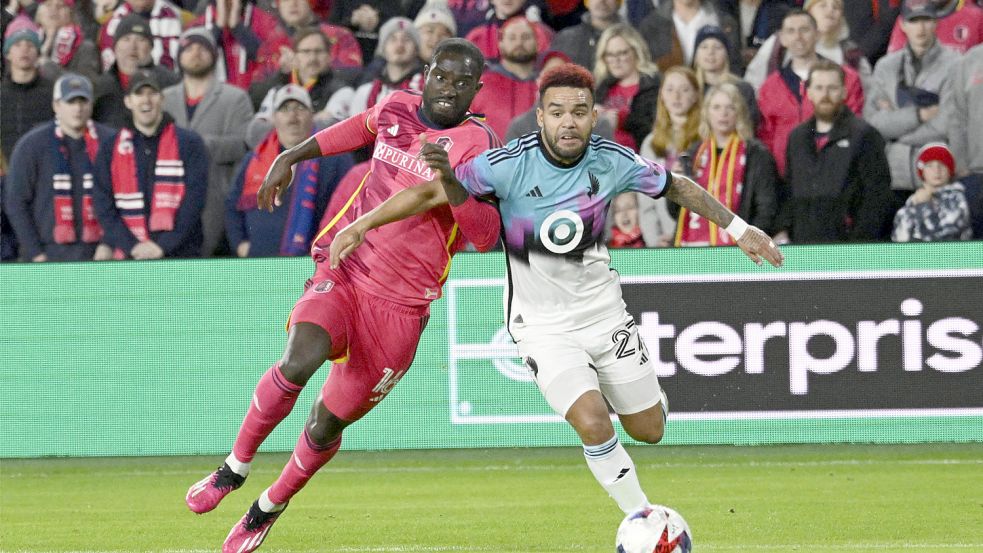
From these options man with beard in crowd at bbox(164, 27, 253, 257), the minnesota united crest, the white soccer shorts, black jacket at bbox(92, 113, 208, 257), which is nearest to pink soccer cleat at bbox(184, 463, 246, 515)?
the white soccer shorts

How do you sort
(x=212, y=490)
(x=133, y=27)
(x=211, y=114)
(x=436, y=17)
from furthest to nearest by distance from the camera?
1. (x=133, y=27)
2. (x=436, y=17)
3. (x=211, y=114)
4. (x=212, y=490)

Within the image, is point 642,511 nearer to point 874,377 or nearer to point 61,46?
point 874,377

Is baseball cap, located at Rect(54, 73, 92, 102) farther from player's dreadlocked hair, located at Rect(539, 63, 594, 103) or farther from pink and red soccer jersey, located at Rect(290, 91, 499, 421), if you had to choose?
player's dreadlocked hair, located at Rect(539, 63, 594, 103)

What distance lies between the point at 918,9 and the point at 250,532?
7.01 meters

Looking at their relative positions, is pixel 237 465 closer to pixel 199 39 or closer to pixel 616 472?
pixel 616 472

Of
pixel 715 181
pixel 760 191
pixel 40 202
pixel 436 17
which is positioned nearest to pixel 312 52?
pixel 436 17

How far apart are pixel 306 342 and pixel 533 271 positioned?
3.70 ft

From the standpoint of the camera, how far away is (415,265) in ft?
23.5

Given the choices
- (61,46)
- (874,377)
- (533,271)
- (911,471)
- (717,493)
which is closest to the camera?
(533,271)

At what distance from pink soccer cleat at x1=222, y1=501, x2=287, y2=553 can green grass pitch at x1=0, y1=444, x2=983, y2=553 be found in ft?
0.80

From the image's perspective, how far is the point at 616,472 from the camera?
5.97 m

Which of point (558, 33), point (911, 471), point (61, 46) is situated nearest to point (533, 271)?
point (911, 471)

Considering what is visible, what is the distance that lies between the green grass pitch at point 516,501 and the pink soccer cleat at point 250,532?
243 millimetres

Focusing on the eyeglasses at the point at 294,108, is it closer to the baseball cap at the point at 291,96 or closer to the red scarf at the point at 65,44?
the baseball cap at the point at 291,96
